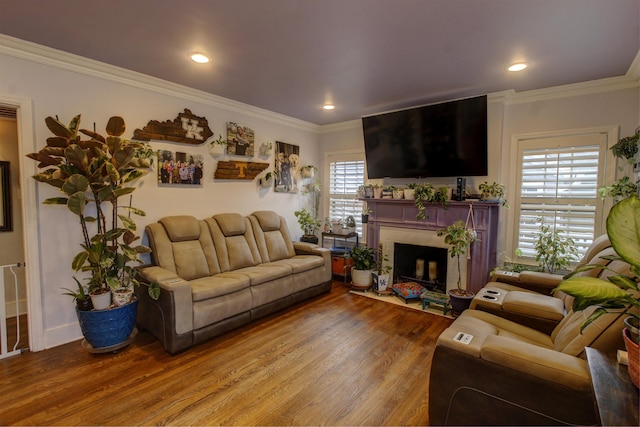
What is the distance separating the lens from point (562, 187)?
324 cm

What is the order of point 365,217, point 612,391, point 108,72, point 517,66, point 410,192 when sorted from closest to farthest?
point 612,391, point 517,66, point 108,72, point 410,192, point 365,217

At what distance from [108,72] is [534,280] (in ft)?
14.2

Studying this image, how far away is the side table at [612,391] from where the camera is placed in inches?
34.5

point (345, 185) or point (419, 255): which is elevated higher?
point (345, 185)

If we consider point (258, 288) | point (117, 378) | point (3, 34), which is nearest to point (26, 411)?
point (117, 378)

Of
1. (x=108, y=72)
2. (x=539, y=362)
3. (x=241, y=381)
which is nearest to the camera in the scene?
(x=539, y=362)

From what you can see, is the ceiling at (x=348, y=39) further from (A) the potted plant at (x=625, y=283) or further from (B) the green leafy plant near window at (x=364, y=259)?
(B) the green leafy plant near window at (x=364, y=259)

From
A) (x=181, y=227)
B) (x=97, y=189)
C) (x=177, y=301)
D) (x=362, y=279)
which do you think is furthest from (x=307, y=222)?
(x=97, y=189)

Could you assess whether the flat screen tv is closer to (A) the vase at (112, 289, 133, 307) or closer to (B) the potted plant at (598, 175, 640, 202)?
(B) the potted plant at (598, 175, 640, 202)

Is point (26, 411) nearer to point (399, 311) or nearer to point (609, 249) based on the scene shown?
point (399, 311)

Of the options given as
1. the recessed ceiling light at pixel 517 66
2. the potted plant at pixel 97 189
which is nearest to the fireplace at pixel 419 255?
the recessed ceiling light at pixel 517 66

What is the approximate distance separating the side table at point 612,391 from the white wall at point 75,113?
3608 mm

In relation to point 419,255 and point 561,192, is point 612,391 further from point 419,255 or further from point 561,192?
point 419,255

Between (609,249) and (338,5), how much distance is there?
8.02 ft
